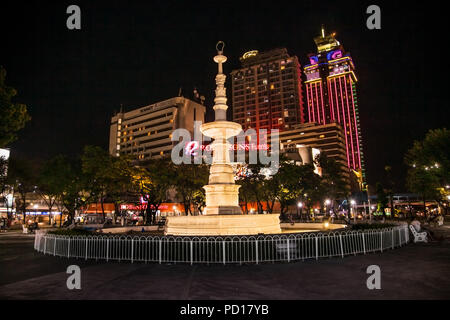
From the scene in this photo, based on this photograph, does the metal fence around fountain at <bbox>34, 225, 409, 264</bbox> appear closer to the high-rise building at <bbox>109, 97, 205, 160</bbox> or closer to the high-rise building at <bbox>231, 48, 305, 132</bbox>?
the high-rise building at <bbox>109, 97, 205, 160</bbox>

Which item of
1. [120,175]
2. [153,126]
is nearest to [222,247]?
[120,175]

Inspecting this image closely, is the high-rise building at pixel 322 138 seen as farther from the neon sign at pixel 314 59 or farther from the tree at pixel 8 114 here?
the tree at pixel 8 114

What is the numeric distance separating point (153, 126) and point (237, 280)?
121324 mm

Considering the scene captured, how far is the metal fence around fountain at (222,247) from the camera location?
11.5 m

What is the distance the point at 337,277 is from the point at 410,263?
13.9 ft

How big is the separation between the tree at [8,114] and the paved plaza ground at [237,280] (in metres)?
7.29

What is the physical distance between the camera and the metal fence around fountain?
11453mm

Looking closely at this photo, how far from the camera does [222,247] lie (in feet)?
37.6

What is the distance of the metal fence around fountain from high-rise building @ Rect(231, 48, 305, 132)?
482ft

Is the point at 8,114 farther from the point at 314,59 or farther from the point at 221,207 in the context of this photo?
the point at 314,59

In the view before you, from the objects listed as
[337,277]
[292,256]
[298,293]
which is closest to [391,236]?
[292,256]

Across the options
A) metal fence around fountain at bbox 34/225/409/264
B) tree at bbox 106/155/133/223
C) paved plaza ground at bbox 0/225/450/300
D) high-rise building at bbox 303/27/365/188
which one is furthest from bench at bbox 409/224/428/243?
high-rise building at bbox 303/27/365/188

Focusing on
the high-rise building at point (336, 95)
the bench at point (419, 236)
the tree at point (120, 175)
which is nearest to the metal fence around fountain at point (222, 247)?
the bench at point (419, 236)
